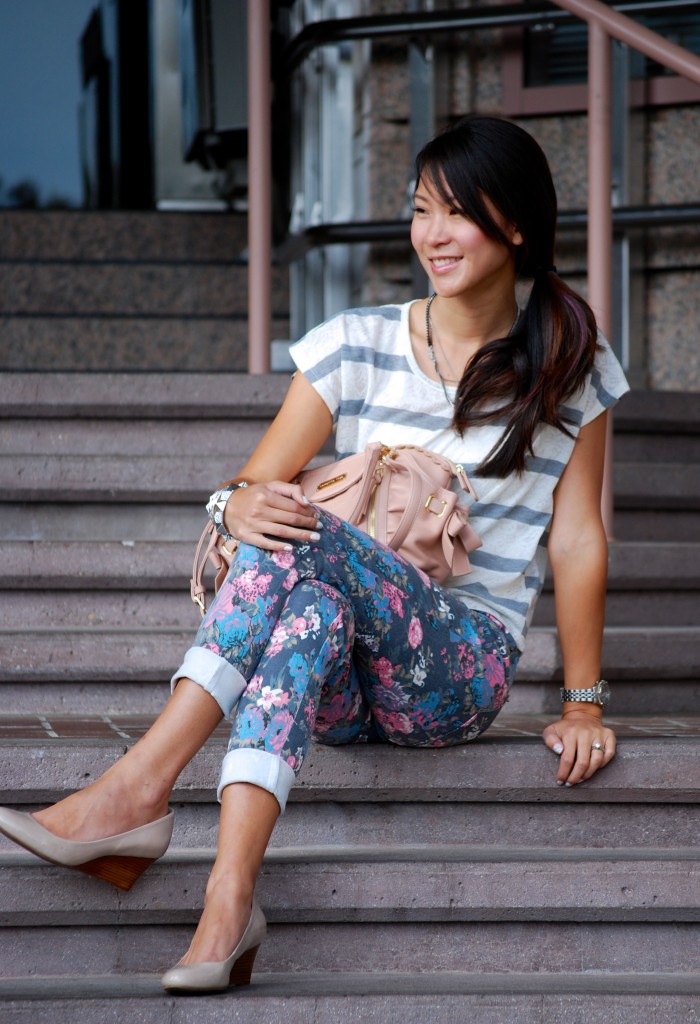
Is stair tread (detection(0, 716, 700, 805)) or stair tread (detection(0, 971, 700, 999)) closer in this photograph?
stair tread (detection(0, 971, 700, 999))

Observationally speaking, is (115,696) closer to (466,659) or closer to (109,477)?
(109,477)

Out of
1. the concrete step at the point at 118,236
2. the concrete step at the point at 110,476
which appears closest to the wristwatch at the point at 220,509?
the concrete step at the point at 110,476

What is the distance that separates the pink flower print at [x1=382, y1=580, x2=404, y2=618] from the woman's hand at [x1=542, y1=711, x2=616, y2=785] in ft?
1.23

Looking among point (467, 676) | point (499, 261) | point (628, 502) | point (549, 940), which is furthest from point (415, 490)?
point (628, 502)

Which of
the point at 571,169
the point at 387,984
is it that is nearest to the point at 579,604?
the point at 387,984

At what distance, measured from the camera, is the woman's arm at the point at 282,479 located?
1.86 meters

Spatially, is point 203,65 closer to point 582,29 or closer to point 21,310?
point 21,310

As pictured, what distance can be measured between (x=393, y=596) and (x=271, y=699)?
0.83ft

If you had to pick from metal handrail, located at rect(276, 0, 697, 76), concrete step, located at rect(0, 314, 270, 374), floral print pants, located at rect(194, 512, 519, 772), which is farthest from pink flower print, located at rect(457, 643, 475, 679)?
concrete step, located at rect(0, 314, 270, 374)

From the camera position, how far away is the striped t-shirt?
219 cm

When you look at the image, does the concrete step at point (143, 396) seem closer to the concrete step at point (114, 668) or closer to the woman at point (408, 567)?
the concrete step at point (114, 668)

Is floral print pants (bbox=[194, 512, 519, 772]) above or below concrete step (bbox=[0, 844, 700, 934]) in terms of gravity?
above

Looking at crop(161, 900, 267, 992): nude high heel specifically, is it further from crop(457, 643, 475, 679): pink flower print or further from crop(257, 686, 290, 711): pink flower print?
crop(457, 643, 475, 679): pink flower print

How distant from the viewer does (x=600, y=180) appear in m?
3.14
